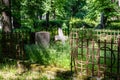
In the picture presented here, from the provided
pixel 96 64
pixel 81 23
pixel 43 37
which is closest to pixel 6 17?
pixel 43 37

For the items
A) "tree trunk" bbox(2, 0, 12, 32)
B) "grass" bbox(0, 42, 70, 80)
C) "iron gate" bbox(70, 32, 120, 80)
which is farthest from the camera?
"tree trunk" bbox(2, 0, 12, 32)

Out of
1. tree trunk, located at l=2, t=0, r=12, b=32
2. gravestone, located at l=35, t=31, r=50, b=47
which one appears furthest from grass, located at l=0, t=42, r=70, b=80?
tree trunk, located at l=2, t=0, r=12, b=32

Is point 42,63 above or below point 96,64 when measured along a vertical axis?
below

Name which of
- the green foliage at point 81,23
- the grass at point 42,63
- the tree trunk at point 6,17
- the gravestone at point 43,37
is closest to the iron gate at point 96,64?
the grass at point 42,63

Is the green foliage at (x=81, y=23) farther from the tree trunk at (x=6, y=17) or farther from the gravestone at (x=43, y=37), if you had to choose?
the gravestone at (x=43, y=37)

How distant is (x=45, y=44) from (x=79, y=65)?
289cm

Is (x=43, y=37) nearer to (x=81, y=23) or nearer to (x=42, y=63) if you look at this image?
(x=42, y=63)

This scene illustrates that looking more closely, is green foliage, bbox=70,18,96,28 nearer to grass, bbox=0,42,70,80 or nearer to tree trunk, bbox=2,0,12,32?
tree trunk, bbox=2,0,12,32

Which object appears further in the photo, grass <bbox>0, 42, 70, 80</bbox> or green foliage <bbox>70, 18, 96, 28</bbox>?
green foliage <bbox>70, 18, 96, 28</bbox>

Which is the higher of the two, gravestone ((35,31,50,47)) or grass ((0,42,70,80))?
gravestone ((35,31,50,47))

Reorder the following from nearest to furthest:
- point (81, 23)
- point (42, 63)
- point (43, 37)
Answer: point (42, 63) → point (43, 37) → point (81, 23)

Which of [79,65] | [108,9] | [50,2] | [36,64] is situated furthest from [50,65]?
[50,2]

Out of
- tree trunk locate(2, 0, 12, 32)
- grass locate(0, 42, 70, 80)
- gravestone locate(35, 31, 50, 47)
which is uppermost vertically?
tree trunk locate(2, 0, 12, 32)

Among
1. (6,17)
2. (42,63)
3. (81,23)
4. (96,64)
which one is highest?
(6,17)
